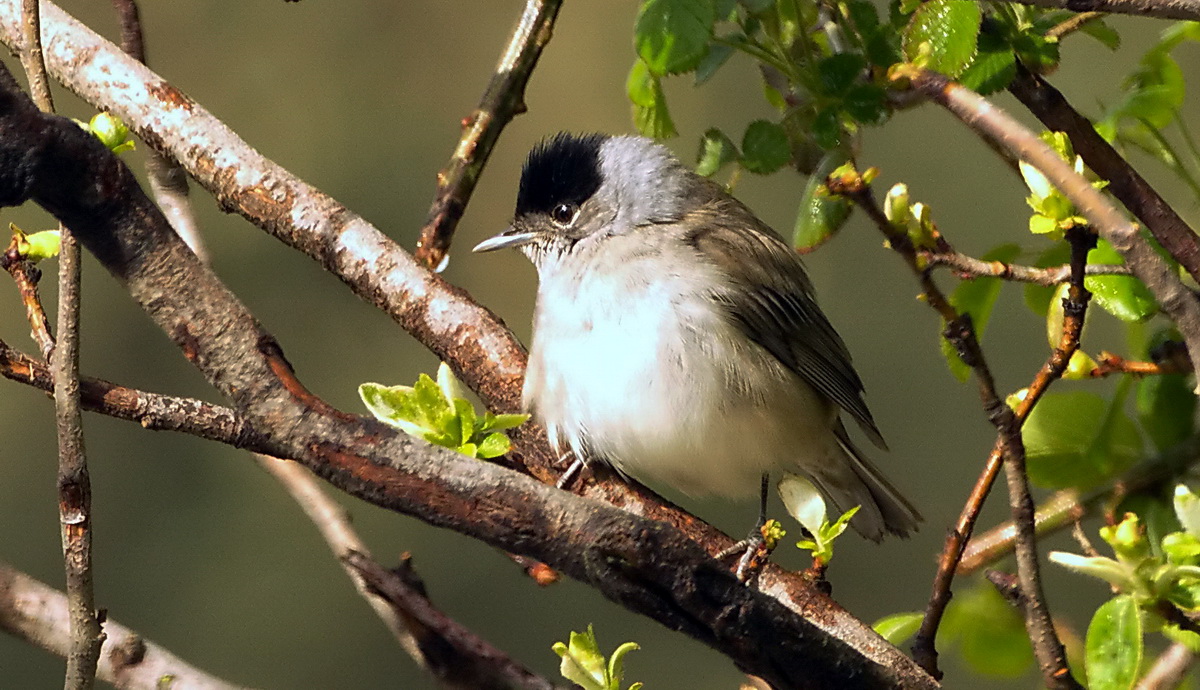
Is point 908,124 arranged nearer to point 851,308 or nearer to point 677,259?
point 851,308

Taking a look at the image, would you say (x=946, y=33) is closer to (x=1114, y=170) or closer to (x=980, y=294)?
(x=1114, y=170)

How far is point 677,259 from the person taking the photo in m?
2.39

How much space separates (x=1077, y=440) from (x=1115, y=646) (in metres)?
0.55

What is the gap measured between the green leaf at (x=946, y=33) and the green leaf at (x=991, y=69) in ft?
0.24

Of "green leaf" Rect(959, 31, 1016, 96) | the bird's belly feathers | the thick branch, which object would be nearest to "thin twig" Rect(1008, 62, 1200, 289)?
"green leaf" Rect(959, 31, 1016, 96)

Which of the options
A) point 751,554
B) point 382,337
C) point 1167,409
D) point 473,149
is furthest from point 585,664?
point 382,337

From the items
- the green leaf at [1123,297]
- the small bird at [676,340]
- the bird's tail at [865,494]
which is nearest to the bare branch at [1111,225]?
the green leaf at [1123,297]

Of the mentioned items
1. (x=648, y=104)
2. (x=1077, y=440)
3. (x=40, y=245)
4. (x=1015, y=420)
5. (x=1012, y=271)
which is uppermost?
(x=648, y=104)

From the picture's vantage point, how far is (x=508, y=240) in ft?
8.88

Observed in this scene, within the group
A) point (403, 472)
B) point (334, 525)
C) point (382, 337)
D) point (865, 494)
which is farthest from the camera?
point (382, 337)

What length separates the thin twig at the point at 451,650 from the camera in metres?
1.17

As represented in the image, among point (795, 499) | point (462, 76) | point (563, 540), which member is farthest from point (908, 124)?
point (563, 540)

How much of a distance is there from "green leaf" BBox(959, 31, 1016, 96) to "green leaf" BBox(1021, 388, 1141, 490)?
42cm

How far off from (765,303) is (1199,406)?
0.93 metres
